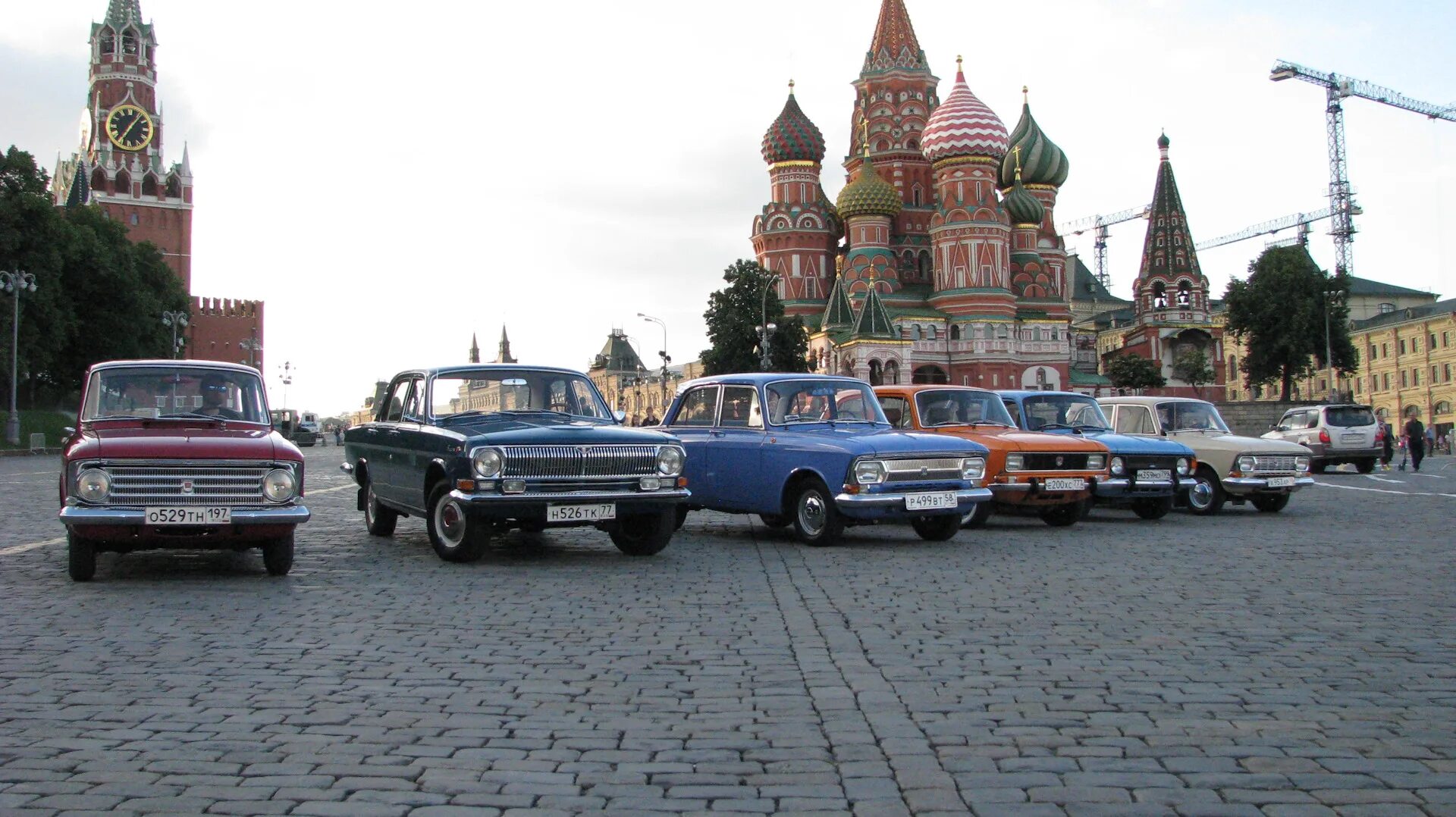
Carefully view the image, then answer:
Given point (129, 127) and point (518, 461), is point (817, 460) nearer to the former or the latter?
point (518, 461)

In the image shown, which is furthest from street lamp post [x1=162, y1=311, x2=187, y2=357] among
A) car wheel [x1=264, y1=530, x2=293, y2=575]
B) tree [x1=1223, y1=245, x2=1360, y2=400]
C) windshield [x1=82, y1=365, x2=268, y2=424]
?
car wheel [x1=264, y1=530, x2=293, y2=575]

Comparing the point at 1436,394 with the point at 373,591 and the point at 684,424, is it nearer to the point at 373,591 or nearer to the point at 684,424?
the point at 684,424

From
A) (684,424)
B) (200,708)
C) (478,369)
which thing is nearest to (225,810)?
(200,708)

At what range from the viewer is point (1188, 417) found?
17.7 metres

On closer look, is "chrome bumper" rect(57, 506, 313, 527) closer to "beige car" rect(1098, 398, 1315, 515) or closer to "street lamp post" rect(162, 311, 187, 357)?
"beige car" rect(1098, 398, 1315, 515)

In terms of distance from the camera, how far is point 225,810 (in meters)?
4.04

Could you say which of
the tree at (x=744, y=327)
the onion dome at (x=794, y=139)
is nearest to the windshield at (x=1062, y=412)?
the tree at (x=744, y=327)

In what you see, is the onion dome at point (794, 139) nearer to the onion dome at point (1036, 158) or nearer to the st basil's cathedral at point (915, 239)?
the st basil's cathedral at point (915, 239)

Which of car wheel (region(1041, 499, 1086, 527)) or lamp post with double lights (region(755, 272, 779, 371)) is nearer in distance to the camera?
car wheel (region(1041, 499, 1086, 527))

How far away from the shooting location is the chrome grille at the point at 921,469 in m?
12.1

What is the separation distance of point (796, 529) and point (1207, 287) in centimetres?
10851

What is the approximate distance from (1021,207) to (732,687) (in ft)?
307

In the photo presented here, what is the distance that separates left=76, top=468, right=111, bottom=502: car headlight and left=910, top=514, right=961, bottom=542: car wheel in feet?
24.3

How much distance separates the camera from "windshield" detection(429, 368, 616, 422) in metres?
11.8
